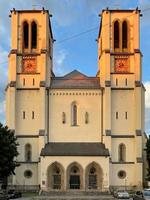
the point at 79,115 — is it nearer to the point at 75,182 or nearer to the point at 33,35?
the point at 75,182

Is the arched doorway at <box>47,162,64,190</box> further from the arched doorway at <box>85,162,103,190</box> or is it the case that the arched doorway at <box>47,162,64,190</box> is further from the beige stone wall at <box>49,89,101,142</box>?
the beige stone wall at <box>49,89,101,142</box>

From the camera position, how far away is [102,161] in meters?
94.2

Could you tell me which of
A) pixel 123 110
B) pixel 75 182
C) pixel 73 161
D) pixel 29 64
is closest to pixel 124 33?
pixel 123 110

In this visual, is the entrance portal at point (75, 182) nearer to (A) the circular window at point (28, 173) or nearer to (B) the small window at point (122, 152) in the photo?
(A) the circular window at point (28, 173)

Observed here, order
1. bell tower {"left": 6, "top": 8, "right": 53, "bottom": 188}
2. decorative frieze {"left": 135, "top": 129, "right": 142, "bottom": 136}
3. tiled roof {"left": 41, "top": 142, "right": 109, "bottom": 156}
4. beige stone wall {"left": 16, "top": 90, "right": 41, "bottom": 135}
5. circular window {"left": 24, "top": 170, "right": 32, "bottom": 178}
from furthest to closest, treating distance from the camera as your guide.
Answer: beige stone wall {"left": 16, "top": 90, "right": 41, "bottom": 135}, bell tower {"left": 6, "top": 8, "right": 53, "bottom": 188}, circular window {"left": 24, "top": 170, "right": 32, "bottom": 178}, decorative frieze {"left": 135, "top": 129, "right": 142, "bottom": 136}, tiled roof {"left": 41, "top": 142, "right": 109, "bottom": 156}

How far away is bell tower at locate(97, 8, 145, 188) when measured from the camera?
95.9 meters

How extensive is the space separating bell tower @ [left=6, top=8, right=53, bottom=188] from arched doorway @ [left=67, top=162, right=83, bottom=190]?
17.2 ft

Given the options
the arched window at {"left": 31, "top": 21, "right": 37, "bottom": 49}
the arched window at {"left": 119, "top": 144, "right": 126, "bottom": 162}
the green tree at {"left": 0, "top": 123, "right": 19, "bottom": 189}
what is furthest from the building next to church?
the green tree at {"left": 0, "top": 123, "right": 19, "bottom": 189}

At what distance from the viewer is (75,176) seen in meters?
95.7

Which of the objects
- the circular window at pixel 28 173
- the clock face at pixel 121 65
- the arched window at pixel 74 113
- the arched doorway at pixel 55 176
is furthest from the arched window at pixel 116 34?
the circular window at pixel 28 173


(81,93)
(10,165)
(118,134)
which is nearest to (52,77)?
(81,93)

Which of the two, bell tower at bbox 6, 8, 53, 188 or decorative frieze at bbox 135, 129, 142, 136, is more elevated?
bell tower at bbox 6, 8, 53, 188

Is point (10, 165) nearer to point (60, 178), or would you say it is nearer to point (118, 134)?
point (60, 178)

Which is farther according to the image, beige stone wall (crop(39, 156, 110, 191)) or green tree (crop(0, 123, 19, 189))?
beige stone wall (crop(39, 156, 110, 191))
